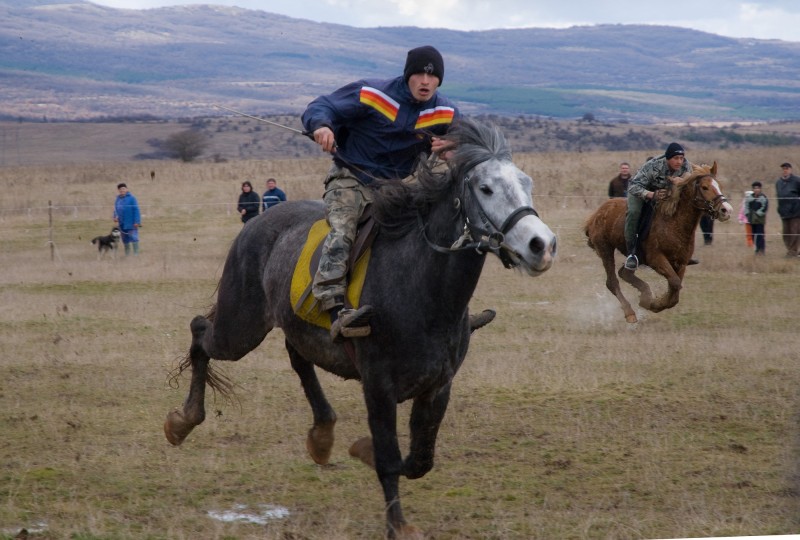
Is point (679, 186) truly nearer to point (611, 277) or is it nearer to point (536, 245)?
point (611, 277)

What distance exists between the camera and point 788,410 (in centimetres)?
797

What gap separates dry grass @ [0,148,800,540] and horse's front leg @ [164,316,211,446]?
0.85ft

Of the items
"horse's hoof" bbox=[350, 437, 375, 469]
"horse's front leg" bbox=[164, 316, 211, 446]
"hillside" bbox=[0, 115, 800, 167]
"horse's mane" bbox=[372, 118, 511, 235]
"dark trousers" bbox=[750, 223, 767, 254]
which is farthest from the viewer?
"hillside" bbox=[0, 115, 800, 167]

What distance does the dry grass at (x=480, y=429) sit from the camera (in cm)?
557

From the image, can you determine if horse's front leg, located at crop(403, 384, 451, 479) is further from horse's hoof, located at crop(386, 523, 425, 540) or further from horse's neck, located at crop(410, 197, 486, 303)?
horse's neck, located at crop(410, 197, 486, 303)

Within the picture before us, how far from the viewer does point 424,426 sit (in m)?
5.31

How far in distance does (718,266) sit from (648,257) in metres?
7.00

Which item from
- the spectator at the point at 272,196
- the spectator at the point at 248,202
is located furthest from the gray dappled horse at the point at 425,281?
the spectator at the point at 248,202

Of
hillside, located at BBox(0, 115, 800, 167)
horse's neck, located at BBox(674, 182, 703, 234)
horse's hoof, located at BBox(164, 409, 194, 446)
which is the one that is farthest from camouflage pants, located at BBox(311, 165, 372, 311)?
hillside, located at BBox(0, 115, 800, 167)

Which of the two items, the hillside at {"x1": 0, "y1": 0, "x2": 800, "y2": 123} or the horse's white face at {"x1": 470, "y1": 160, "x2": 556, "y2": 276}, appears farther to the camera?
the hillside at {"x1": 0, "y1": 0, "x2": 800, "y2": 123}

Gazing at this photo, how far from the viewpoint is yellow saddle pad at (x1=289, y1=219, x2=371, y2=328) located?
5207 millimetres

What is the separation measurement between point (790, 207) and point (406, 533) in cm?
1645

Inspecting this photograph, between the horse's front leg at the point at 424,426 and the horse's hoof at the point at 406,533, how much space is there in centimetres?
43

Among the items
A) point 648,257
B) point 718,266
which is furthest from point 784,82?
point 648,257
